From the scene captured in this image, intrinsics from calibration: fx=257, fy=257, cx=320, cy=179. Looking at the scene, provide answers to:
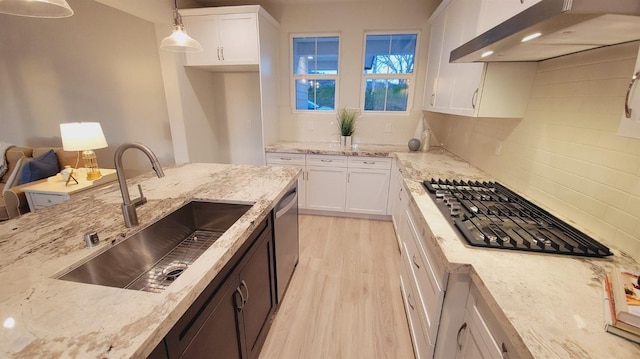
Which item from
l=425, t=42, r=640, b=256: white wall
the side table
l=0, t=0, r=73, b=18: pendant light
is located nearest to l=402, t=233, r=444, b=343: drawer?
l=425, t=42, r=640, b=256: white wall

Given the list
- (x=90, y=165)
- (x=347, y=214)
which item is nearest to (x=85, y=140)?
(x=90, y=165)

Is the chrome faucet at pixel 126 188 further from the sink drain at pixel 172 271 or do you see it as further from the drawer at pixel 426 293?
the drawer at pixel 426 293

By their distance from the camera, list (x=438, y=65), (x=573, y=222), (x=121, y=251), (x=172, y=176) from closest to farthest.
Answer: (x=121, y=251) → (x=573, y=222) → (x=172, y=176) → (x=438, y=65)

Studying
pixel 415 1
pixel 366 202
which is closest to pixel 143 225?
pixel 366 202

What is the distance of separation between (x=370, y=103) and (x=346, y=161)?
1.00 meters

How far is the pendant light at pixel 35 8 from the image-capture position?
1.04 meters

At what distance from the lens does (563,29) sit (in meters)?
0.86

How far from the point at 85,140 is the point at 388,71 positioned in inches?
136

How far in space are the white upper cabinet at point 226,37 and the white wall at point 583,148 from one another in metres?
2.58

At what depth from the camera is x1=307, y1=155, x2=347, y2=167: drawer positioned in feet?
9.98

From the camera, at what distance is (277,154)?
315 cm

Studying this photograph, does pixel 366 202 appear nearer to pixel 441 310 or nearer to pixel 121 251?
pixel 441 310

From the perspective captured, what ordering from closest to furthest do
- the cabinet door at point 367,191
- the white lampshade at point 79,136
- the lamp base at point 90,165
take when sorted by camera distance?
the white lampshade at point 79,136, the lamp base at point 90,165, the cabinet door at point 367,191

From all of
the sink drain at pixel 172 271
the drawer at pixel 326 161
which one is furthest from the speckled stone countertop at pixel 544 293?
the drawer at pixel 326 161
